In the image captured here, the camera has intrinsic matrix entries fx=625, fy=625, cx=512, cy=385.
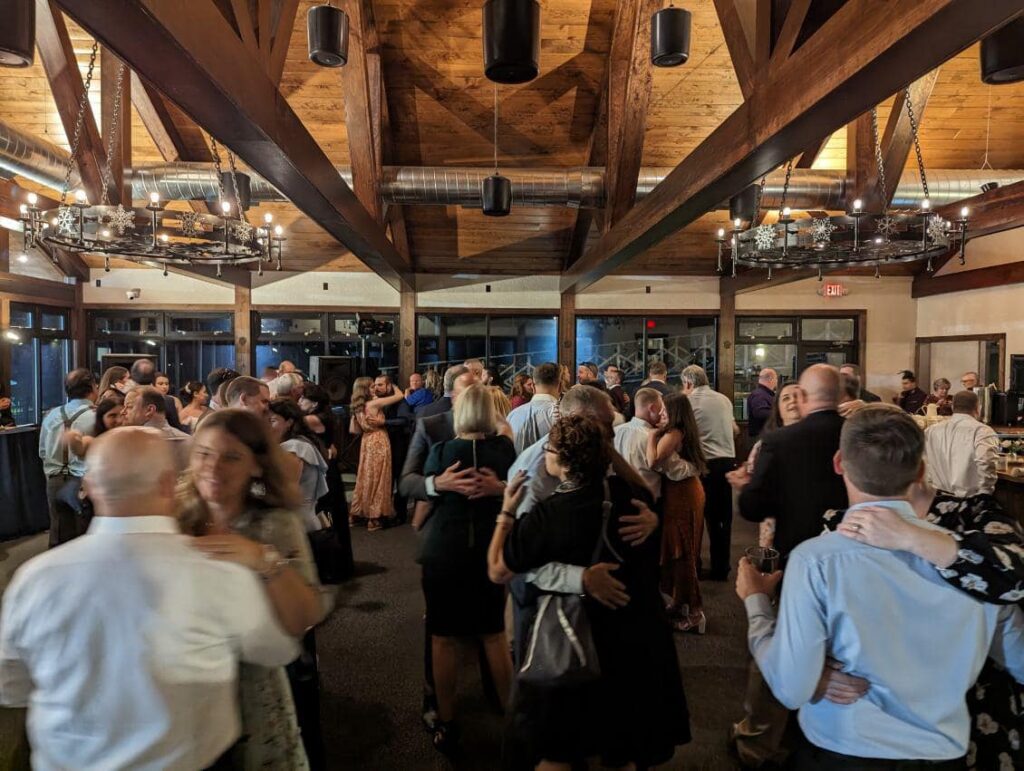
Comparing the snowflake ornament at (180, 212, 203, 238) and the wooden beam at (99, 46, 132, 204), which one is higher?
the wooden beam at (99, 46, 132, 204)

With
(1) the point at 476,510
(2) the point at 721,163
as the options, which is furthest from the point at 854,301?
(1) the point at 476,510

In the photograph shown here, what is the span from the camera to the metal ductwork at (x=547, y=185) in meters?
7.11

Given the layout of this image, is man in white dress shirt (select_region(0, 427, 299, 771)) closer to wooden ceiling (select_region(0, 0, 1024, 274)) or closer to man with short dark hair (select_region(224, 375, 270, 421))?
man with short dark hair (select_region(224, 375, 270, 421))

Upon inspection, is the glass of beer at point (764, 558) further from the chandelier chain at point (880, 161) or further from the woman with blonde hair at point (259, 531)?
the chandelier chain at point (880, 161)

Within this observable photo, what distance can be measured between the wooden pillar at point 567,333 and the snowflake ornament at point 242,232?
22.3 ft

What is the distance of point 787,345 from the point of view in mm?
10906

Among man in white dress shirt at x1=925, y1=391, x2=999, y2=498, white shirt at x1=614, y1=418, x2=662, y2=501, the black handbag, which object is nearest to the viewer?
the black handbag

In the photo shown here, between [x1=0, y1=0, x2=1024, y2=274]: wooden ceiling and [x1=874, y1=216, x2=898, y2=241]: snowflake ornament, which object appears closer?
[x1=874, y1=216, x2=898, y2=241]: snowflake ornament

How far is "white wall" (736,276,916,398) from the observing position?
34.7 feet

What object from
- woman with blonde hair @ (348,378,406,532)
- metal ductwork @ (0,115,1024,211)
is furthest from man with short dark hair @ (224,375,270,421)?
metal ductwork @ (0,115,1024,211)

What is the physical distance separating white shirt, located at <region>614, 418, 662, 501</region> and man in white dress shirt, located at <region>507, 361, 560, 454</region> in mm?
416

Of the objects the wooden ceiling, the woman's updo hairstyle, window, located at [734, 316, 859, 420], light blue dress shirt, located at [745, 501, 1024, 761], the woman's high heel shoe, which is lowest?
the woman's high heel shoe

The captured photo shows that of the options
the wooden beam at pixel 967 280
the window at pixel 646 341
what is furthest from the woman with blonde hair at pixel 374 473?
the wooden beam at pixel 967 280

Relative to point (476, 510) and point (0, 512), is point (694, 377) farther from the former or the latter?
point (0, 512)
